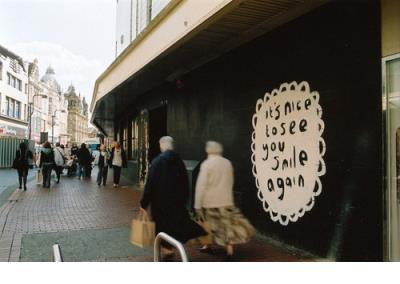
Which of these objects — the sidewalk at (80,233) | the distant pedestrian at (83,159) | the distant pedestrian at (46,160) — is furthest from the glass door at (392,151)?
the distant pedestrian at (83,159)

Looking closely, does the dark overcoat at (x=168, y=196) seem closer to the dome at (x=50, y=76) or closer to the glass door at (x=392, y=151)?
the dome at (x=50, y=76)

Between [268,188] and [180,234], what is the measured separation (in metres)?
1.77

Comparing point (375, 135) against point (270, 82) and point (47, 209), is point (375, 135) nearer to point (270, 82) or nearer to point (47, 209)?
point (270, 82)

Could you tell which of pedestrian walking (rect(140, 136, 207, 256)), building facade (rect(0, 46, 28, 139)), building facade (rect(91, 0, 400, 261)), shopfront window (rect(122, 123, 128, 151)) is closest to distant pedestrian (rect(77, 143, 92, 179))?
shopfront window (rect(122, 123, 128, 151))

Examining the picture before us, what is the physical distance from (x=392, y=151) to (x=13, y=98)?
38.6m

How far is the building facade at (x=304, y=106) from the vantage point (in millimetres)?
4160

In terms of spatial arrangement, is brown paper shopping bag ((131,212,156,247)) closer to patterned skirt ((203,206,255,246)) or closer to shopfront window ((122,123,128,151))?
patterned skirt ((203,206,255,246))

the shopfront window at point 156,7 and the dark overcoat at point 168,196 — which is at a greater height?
the shopfront window at point 156,7

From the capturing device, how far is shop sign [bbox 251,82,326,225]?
5.07 metres

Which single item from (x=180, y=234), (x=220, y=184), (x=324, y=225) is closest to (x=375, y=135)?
(x=324, y=225)

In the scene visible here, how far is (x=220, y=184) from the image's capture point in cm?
490

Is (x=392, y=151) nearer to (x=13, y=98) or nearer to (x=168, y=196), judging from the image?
(x=168, y=196)

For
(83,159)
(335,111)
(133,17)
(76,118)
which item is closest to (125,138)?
(83,159)

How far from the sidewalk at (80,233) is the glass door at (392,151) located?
123 cm
